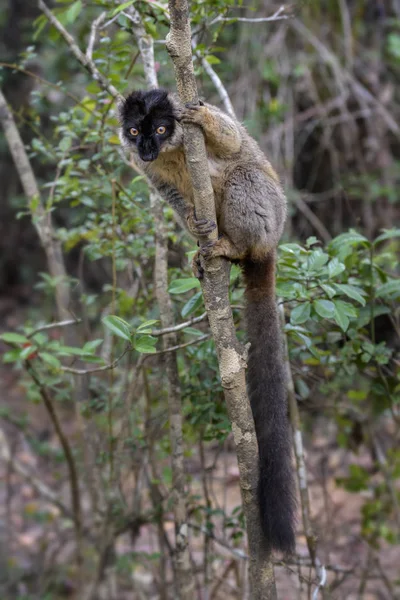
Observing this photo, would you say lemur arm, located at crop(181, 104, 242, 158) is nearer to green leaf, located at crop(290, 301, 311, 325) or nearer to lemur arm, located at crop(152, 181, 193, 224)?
lemur arm, located at crop(152, 181, 193, 224)

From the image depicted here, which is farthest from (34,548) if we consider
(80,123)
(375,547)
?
(80,123)

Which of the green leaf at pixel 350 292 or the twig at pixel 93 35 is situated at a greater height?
the twig at pixel 93 35

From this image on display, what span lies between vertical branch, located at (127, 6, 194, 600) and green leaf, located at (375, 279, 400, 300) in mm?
1065

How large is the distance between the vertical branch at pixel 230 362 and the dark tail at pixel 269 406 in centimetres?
6

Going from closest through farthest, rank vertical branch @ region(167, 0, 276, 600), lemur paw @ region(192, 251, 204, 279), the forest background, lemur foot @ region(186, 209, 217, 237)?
1. vertical branch @ region(167, 0, 276, 600)
2. lemur foot @ region(186, 209, 217, 237)
3. lemur paw @ region(192, 251, 204, 279)
4. the forest background

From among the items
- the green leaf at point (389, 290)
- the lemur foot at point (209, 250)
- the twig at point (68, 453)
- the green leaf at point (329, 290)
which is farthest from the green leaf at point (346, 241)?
the twig at point (68, 453)

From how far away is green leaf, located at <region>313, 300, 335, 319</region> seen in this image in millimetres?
2908

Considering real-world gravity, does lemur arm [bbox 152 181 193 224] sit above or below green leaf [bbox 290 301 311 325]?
above

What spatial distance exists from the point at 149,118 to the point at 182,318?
1.10 meters

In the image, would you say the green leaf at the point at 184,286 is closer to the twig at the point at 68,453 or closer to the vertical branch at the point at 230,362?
the vertical branch at the point at 230,362

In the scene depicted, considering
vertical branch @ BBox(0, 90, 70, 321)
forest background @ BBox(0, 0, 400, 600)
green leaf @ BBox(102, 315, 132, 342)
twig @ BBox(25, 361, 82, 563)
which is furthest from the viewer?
vertical branch @ BBox(0, 90, 70, 321)

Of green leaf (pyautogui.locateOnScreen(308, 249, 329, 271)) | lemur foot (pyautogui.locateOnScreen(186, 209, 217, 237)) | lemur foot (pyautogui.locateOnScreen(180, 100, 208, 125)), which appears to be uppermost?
lemur foot (pyautogui.locateOnScreen(180, 100, 208, 125))

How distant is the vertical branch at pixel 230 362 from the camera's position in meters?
2.58

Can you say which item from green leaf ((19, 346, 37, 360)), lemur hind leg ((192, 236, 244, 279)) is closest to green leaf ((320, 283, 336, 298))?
lemur hind leg ((192, 236, 244, 279))
